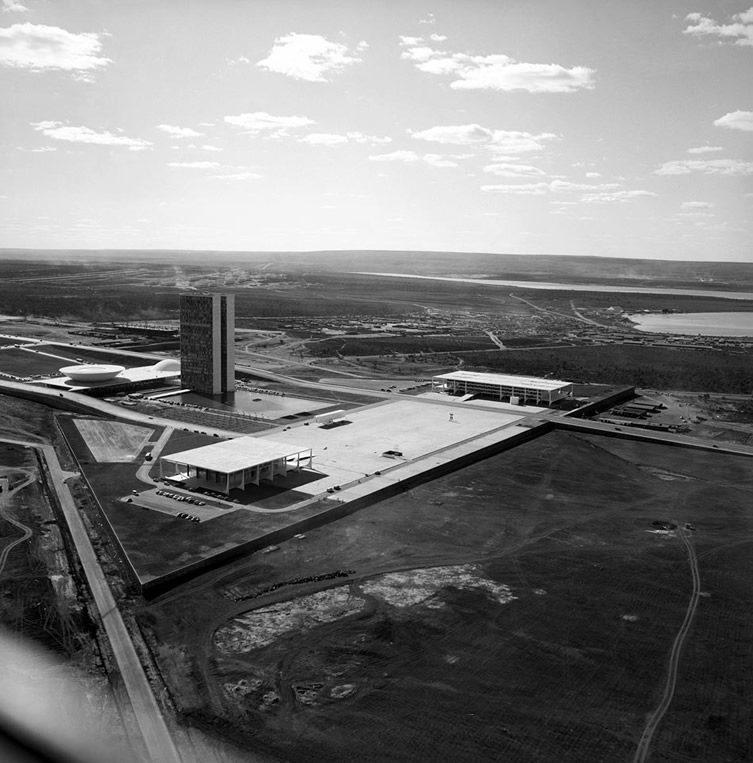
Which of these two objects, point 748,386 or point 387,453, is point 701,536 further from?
point 748,386

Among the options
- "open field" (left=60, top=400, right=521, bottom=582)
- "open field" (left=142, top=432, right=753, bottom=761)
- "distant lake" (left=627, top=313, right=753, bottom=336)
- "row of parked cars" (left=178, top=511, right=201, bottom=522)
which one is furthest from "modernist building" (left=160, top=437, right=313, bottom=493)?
"distant lake" (left=627, top=313, right=753, bottom=336)

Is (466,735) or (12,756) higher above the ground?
(12,756)

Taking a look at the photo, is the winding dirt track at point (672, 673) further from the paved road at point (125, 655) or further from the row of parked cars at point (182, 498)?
the row of parked cars at point (182, 498)

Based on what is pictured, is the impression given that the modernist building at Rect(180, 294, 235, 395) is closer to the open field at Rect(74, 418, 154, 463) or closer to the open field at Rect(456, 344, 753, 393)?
the open field at Rect(74, 418, 154, 463)

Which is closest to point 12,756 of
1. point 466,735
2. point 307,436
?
point 466,735

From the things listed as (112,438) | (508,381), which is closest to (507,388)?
(508,381)
